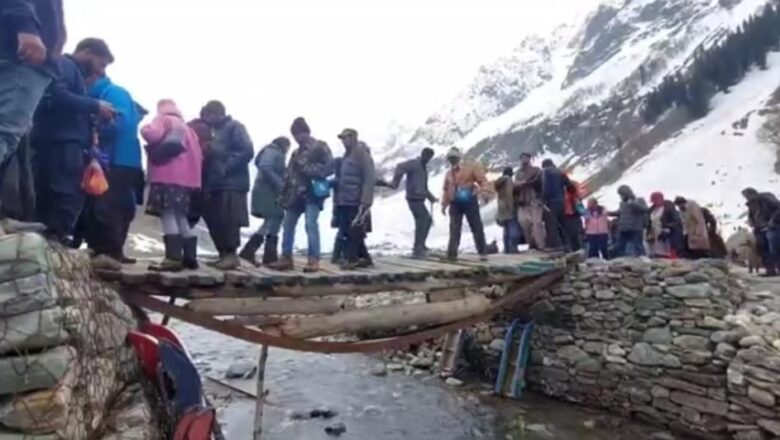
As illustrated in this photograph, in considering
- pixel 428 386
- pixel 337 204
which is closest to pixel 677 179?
pixel 428 386

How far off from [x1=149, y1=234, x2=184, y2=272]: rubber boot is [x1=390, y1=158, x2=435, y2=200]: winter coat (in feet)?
15.0

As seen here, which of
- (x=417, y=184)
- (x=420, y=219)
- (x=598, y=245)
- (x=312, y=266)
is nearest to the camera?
(x=312, y=266)

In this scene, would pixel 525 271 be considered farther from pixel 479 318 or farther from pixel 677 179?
pixel 677 179

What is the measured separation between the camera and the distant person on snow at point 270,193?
882 cm

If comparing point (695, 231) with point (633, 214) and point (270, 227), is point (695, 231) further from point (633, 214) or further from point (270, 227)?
point (270, 227)

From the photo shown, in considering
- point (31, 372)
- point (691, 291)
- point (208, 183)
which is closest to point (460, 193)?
point (691, 291)

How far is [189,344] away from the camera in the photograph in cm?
1789

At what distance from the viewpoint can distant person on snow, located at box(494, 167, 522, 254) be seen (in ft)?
42.0

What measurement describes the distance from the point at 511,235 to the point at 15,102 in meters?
10.6

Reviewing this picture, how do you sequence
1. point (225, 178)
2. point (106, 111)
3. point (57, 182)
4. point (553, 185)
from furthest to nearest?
point (553, 185) < point (225, 178) < point (106, 111) < point (57, 182)

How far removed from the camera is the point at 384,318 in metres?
9.12

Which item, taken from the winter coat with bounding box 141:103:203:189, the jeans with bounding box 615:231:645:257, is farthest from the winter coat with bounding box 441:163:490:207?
the winter coat with bounding box 141:103:203:189

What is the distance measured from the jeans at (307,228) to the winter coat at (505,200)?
5.02 meters

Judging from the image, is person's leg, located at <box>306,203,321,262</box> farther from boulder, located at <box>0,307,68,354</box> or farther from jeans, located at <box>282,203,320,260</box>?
boulder, located at <box>0,307,68,354</box>
